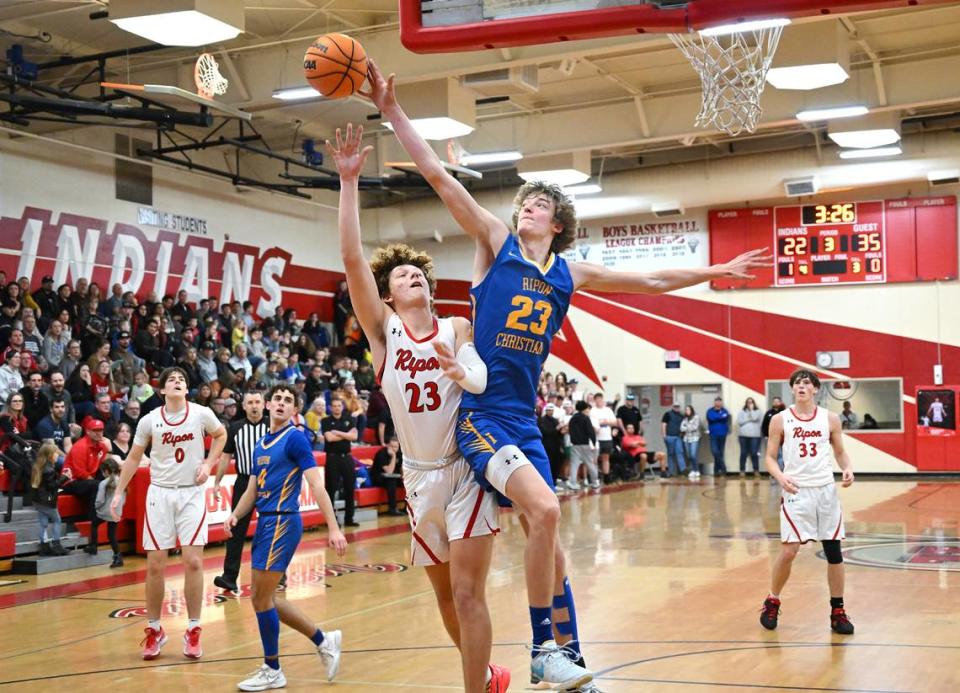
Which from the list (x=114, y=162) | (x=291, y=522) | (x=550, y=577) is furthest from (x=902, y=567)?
(x=114, y=162)

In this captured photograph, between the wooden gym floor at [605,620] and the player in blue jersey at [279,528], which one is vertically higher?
the player in blue jersey at [279,528]

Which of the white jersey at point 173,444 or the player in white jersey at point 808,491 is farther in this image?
the player in white jersey at point 808,491

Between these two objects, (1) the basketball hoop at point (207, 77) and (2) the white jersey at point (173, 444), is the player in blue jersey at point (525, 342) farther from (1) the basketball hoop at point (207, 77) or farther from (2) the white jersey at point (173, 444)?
(1) the basketball hoop at point (207, 77)

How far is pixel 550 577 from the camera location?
4477 mm

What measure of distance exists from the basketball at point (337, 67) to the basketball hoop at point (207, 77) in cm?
1048

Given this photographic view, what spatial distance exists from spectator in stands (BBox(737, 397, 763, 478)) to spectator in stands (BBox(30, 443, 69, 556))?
55.4 ft

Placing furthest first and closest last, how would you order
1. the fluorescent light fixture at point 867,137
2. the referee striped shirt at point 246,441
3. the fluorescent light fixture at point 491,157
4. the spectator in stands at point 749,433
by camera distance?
the spectator in stands at point 749,433
the fluorescent light fixture at point 491,157
the fluorescent light fixture at point 867,137
the referee striped shirt at point 246,441

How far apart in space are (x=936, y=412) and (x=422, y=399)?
2265 centimetres

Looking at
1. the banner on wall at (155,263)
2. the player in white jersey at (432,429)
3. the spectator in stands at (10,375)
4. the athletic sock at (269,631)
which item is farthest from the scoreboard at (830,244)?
the player in white jersey at (432,429)

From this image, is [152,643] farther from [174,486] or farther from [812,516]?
[812,516]

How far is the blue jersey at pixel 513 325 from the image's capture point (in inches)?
183

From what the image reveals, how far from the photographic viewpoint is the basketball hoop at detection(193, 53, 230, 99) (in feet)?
49.5

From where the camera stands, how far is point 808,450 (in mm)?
8227

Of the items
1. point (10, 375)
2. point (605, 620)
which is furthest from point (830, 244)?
point (605, 620)
